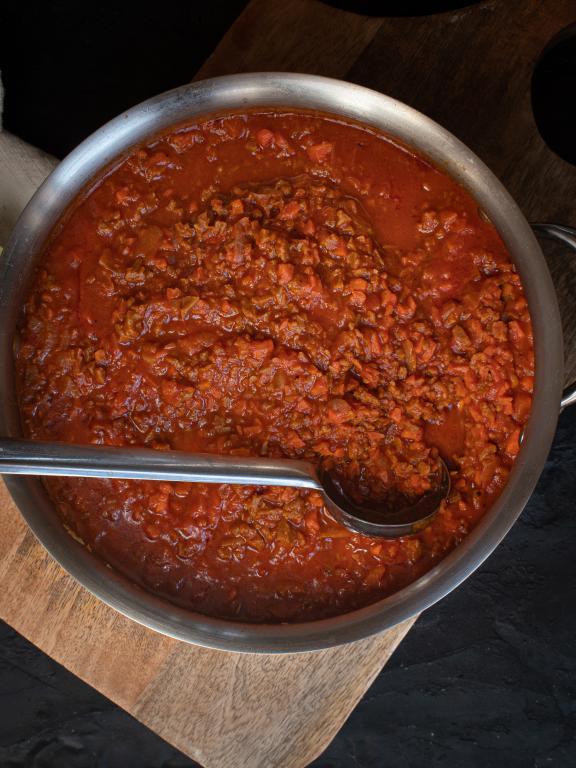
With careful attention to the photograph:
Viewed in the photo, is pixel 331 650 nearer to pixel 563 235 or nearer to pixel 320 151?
pixel 563 235

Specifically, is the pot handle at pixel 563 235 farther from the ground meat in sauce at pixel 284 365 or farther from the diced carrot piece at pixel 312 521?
the diced carrot piece at pixel 312 521

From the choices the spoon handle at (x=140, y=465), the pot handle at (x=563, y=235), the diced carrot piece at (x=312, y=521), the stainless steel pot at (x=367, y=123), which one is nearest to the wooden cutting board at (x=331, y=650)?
the pot handle at (x=563, y=235)

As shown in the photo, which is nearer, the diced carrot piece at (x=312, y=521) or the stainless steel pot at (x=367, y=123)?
the stainless steel pot at (x=367, y=123)

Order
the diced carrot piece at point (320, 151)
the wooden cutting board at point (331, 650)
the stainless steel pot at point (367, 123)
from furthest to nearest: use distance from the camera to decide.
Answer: the wooden cutting board at point (331, 650), the diced carrot piece at point (320, 151), the stainless steel pot at point (367, 123)

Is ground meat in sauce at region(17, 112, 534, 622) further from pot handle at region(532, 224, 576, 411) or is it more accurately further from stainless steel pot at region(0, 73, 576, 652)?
pot handle at region(532, 224, 576, 411)

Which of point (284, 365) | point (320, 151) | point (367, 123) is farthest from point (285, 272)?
point (367, 123)

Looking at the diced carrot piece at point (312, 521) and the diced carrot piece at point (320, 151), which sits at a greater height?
the diced carrot piece at point (320, 151)

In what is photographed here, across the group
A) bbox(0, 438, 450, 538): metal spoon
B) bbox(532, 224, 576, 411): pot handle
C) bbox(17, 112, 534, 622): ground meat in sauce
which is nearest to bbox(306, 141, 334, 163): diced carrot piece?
bbox(17, 112, 534, 622): ground meat in sauce
